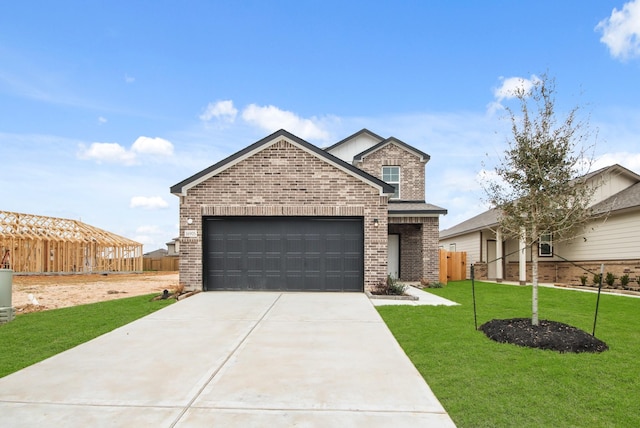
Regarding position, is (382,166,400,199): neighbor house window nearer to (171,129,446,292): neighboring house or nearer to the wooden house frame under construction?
(171,129,446,292): neighboring house

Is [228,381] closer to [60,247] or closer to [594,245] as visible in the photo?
[594,245]

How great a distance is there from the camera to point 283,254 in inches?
546

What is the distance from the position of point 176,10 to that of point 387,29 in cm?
682

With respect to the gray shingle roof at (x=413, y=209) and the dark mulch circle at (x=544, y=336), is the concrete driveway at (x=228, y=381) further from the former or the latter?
the gray shingle roof at (x=413, y=209)

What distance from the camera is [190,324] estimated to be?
865cm

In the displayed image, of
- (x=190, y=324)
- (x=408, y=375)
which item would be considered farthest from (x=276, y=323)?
(x=408, y=375)

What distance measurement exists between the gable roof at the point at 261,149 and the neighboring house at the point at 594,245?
4505mm

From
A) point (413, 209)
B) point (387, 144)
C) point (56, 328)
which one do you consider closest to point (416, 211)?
point (413, 209)

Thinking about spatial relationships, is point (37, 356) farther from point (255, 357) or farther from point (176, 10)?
point (176, 10)

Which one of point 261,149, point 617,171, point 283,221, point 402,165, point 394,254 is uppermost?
point 402,165

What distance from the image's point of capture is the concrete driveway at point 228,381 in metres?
4.18

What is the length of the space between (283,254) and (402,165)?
29.4ft

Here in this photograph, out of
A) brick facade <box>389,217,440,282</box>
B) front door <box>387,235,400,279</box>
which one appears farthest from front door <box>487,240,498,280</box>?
front door <box>387,235,400,279</box>

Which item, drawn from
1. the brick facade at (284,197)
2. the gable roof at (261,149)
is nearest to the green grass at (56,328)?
the brick facade at (284,197)
